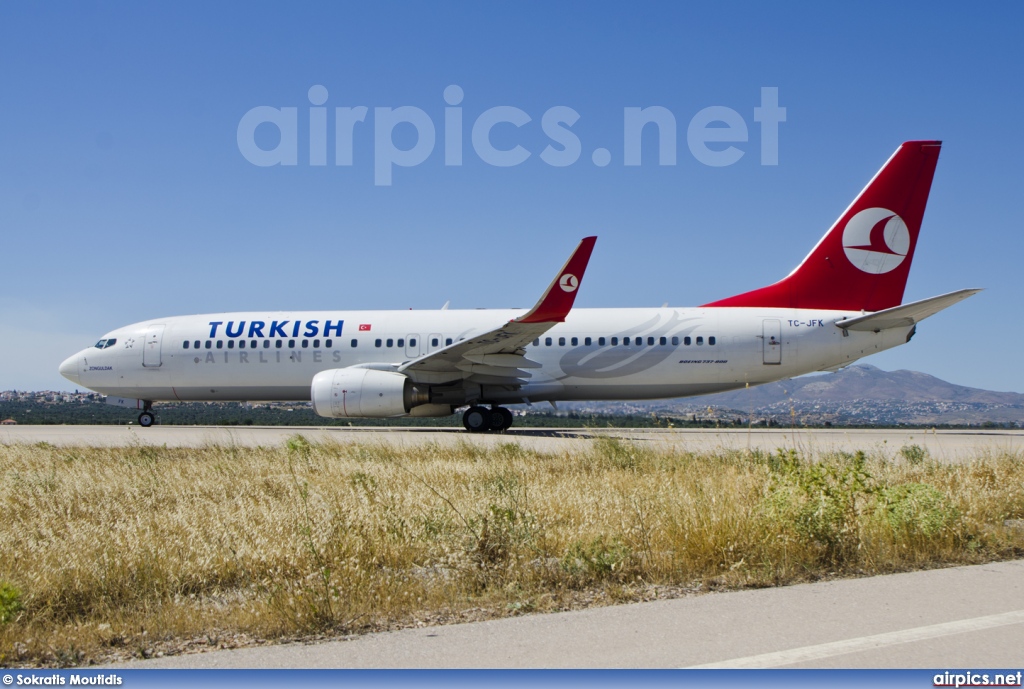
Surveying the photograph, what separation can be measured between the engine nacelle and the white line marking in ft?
47.2

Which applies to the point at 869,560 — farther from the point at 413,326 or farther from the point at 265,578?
the point at 413,326

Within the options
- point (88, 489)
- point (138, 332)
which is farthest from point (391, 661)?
point (138, 332)

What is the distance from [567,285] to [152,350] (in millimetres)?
12095

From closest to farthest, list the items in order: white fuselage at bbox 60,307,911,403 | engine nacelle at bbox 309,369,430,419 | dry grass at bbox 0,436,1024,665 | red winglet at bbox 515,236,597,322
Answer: dry grass at bbox 0,436,1024,665
red winglet at bbox 515,236,597,322
engine nacelle at bbox 309,369,430,419
white fuselage at bbox 60,307,911,403

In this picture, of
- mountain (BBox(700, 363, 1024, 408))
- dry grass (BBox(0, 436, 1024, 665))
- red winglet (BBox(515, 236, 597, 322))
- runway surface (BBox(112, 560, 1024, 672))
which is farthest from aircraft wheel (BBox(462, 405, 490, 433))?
mountain (BBox(700, 363, 1024, 408))

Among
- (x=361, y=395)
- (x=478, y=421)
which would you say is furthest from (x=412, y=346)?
(x=361, y=395)

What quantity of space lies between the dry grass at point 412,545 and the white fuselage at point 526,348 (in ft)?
35.6

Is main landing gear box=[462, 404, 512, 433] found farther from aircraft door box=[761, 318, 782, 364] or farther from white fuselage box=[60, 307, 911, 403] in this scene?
aircraft door box=[761, 318, 782, 364]

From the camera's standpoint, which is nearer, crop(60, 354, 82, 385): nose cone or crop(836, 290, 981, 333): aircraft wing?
crop(836, 290, 981, 333): aircraft wing

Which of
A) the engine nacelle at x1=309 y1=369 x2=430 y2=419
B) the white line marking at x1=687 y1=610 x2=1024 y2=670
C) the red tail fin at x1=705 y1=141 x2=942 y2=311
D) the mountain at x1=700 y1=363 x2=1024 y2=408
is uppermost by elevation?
the red tail fin at x1=705 y1=141 x2=942 y2=311

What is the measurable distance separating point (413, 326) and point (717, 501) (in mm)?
14982

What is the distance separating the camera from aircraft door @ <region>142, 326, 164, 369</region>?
2181cm

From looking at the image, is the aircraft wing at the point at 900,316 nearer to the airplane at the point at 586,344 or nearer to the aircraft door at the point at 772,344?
the airplane at the point at 586,344

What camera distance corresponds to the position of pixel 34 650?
3.95m
